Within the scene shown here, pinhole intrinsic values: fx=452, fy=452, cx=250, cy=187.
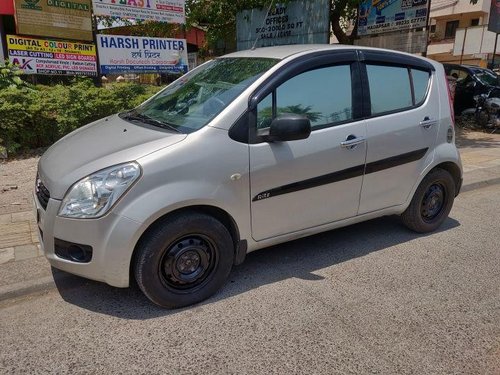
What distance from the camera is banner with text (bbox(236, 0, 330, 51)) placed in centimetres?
1042

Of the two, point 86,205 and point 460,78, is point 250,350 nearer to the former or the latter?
point 86,205

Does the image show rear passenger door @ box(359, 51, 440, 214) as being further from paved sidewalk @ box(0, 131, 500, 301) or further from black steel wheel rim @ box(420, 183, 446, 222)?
paved sidewalk @ box(0, 131, 500, 301)

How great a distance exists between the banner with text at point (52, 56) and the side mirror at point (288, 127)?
715cm

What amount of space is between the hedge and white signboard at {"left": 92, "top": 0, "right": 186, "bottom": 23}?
6.43 ft

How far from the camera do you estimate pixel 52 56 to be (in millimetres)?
8859

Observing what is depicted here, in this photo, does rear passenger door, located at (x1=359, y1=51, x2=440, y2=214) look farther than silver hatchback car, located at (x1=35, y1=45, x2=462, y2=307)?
Yes

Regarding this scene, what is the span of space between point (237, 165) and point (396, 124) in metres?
1.67

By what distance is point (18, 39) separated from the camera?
8.47 metres

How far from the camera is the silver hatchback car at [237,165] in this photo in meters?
2.93

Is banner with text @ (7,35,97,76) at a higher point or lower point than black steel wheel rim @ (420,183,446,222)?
higher

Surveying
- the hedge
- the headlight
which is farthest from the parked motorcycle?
the headlight

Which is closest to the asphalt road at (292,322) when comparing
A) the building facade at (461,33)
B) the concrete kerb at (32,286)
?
the concrete kerb at (32,286)

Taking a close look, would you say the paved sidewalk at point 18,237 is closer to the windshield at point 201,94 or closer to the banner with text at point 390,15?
the windshield at point 201,94

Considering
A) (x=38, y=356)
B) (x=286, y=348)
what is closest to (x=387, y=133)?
(x=286, y=348)
